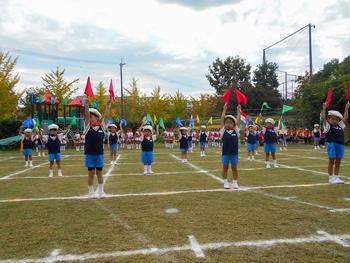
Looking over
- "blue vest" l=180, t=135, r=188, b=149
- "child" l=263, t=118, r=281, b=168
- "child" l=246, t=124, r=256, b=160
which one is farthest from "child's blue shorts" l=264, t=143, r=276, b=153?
"blue vest" l=180, t=135, r=188, b=149

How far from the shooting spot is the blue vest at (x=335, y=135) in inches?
401

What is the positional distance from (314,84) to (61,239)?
3524cm

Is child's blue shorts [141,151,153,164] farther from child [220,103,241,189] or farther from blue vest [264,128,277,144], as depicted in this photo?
blue vest [264,128,277,144]

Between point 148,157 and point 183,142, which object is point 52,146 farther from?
point 183,142

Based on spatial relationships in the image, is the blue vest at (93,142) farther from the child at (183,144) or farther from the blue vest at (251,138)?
the blue vest at (251,138)

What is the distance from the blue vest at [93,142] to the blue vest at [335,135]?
255 inches

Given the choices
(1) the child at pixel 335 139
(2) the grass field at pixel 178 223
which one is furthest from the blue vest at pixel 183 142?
(1) the child at pixel 335 139

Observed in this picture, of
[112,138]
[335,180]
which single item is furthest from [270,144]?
[112,138]

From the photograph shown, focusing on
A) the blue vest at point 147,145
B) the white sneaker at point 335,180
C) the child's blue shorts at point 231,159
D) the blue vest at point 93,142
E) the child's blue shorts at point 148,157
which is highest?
the blue vest at point 93,142

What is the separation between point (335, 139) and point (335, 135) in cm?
15

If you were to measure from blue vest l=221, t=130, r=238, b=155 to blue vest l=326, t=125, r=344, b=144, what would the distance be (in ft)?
9.38

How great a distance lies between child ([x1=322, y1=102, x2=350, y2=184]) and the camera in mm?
10180

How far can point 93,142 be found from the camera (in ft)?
28.1

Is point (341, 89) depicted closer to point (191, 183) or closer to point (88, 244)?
point (191, 183)
